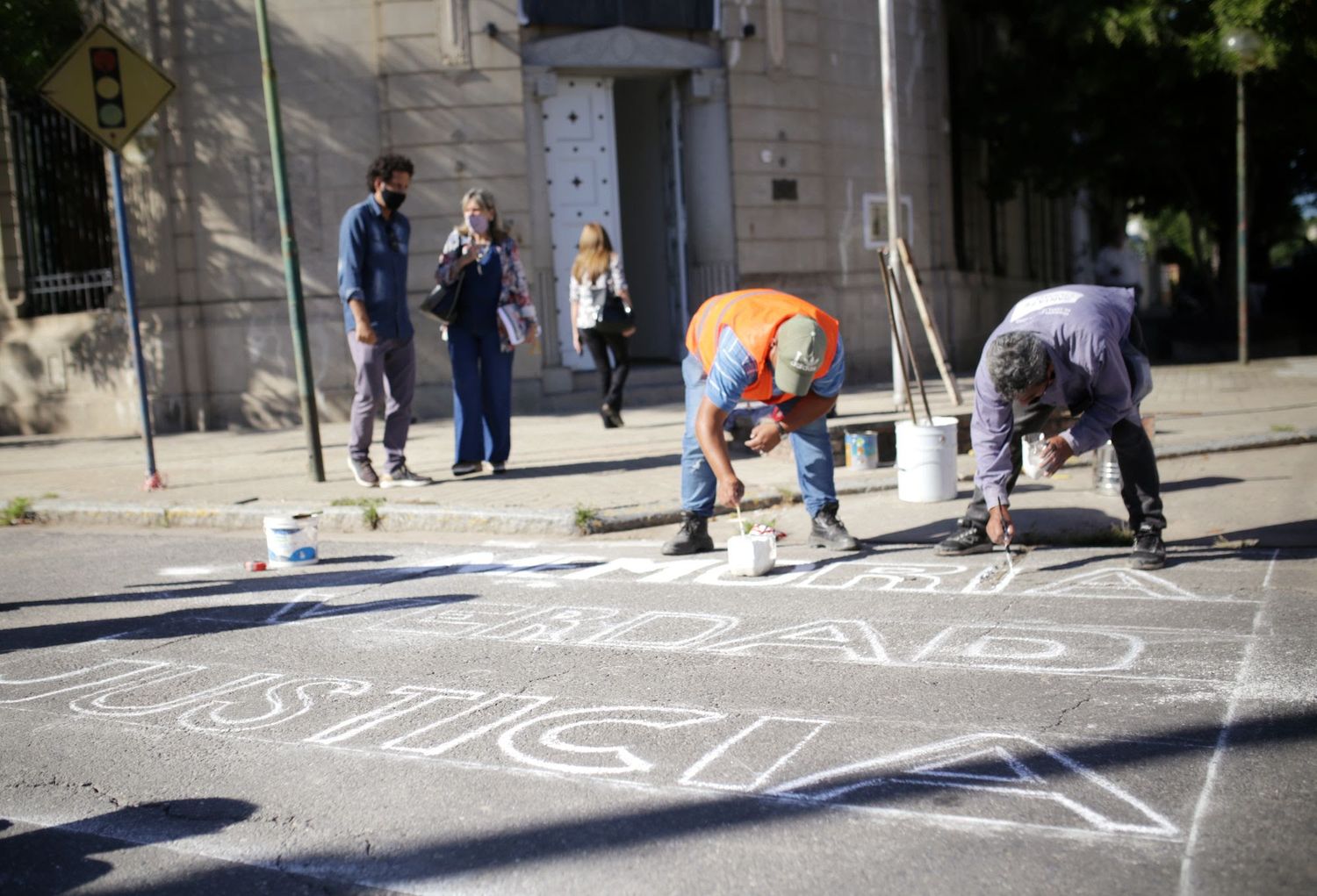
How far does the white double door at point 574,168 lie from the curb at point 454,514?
6.50 m

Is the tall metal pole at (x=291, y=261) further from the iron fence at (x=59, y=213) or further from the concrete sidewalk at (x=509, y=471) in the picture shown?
the iron fence at (x=59, y=213)

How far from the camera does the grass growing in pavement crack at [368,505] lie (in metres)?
8.05

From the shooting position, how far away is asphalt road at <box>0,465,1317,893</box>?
301 cm

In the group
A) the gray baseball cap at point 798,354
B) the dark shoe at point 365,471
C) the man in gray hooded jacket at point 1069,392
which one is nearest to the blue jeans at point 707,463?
the man in gray hooded jacket at point 1069,392

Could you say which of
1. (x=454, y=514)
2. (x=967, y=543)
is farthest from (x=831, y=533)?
(x=454, y=514)

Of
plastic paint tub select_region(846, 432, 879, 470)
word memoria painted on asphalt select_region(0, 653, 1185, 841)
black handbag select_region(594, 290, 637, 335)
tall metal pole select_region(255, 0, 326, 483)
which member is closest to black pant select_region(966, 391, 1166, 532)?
word memoria painted on asphalt select_region(0, 653, 1185, 841)

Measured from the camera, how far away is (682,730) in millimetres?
3918

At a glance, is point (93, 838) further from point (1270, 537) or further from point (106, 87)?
point (106, 87)

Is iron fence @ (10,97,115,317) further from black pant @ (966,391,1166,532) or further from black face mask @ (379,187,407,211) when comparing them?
black pant @ (966,391,1166,532)

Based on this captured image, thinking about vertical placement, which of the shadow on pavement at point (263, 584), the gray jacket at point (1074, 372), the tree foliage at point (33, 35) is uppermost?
the tree foliage at point (33, 35)

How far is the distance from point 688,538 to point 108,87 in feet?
18.2

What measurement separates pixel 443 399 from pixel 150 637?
877cm

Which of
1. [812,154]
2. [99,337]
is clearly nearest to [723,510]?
[812,154]

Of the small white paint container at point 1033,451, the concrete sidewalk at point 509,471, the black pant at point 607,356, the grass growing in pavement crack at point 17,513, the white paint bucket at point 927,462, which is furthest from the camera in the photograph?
the black pant at point 607,356
